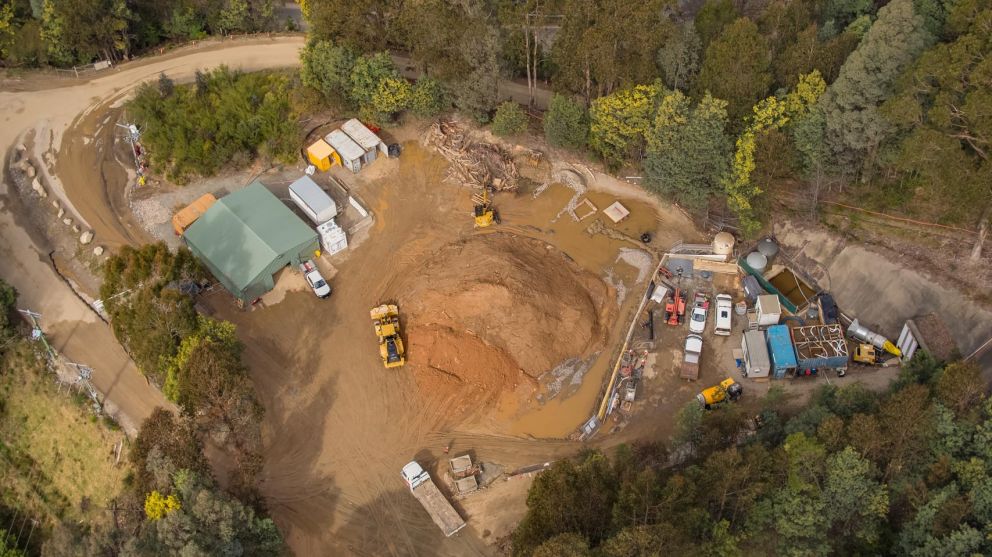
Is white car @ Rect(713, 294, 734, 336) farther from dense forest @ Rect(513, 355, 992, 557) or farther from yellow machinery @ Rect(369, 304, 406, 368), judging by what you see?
yellow machinery @ Rect(369, 304, 406, 368)

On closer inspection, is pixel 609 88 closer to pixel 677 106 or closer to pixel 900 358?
pixel 677 106

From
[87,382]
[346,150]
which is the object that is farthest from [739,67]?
[87,382]

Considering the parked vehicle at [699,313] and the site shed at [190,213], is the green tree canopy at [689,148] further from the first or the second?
the site shed at [190,213]

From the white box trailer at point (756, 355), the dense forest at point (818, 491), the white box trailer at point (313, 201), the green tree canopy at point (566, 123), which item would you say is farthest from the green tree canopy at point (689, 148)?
the white box trailer at point (313, 201)

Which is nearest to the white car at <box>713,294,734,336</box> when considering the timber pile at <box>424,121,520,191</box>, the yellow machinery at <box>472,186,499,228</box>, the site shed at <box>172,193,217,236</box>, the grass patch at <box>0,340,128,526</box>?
the yellow machinery at <box>472,186,499,228</box>

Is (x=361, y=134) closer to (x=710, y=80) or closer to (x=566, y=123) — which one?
A: (x=566, y=123)

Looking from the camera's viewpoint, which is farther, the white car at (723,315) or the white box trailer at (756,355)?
the white car at (723,315)

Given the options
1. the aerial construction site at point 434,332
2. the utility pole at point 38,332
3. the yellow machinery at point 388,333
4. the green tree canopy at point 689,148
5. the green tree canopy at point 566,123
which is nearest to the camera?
the aerial construction site at point 434,332
